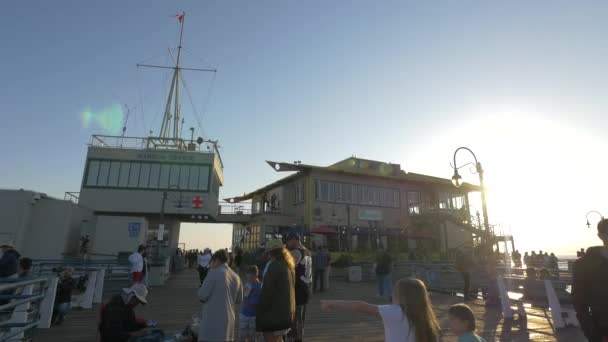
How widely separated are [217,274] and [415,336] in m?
2.47

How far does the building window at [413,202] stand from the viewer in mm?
32781

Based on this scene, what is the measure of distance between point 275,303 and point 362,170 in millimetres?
27702

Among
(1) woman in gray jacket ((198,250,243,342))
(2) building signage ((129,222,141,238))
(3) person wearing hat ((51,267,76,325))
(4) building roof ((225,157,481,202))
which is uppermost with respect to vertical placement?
(4) building roof ((225,157,481,202))

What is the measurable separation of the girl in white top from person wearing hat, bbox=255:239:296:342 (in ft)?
4.59

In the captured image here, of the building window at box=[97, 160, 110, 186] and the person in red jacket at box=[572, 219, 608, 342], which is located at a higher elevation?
the building window at box=[97, 160, 110, 186]

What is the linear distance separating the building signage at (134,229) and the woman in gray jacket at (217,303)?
60.9 ft

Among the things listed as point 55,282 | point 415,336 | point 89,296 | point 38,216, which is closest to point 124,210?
point 38,216

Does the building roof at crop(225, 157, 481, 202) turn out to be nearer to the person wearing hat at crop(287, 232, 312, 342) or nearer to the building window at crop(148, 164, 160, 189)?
the building window at crop(148, 164, 160, 189)

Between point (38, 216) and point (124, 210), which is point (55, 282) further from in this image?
point (124, 210)

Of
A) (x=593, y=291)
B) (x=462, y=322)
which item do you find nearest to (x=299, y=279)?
(x=462, y=322)

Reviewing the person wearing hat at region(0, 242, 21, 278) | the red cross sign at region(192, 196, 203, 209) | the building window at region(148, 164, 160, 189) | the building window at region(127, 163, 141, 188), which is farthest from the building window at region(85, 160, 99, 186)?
the person wearing hat at region(0, 242, 21, 278)

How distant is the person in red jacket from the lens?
3.01 metres

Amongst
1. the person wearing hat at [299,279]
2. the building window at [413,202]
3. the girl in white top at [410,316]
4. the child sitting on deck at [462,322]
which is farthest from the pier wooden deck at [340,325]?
the building window at [413,202]

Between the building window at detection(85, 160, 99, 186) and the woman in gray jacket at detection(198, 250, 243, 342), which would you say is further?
the building window at detection(85, 160, 99, 186)
